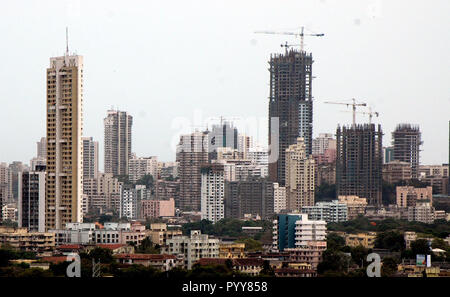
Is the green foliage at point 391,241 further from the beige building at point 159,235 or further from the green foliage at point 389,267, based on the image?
the green foliage at point 389,267

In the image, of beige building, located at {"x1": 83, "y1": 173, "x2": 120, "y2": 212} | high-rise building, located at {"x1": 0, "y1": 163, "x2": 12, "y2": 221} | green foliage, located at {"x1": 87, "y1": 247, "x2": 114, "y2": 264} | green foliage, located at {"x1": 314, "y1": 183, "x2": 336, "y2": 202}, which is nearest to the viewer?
green foliage, located at {"x1": 87, "y1": 247, "x2": 114, "y2": 264}

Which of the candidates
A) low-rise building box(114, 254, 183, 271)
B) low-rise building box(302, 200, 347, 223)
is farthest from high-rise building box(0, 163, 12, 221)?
low-rise building box(114, 254, 183, 271)

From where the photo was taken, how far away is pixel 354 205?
20641mm

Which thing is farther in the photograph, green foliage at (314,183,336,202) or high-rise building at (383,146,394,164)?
high-rise building at (383,146,394,164)

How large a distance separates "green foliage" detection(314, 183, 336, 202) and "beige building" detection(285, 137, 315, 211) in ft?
0.59

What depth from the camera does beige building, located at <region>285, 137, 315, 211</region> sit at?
71.0 feet

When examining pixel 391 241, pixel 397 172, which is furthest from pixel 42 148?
pixel 397 172

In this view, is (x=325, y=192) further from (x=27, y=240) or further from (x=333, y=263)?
(x=333, y=263)

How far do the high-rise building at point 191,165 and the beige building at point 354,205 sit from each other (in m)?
3.01

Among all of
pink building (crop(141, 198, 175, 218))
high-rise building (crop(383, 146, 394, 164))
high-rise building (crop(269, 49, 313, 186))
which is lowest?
pink building (crop(141, 198, 175, 218))

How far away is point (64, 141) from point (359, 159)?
10395 mm

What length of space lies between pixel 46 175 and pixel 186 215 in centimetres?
733

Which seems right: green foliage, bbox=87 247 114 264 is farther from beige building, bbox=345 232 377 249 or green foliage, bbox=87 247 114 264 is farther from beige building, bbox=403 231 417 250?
beige building, bbox=403 231 417 250
